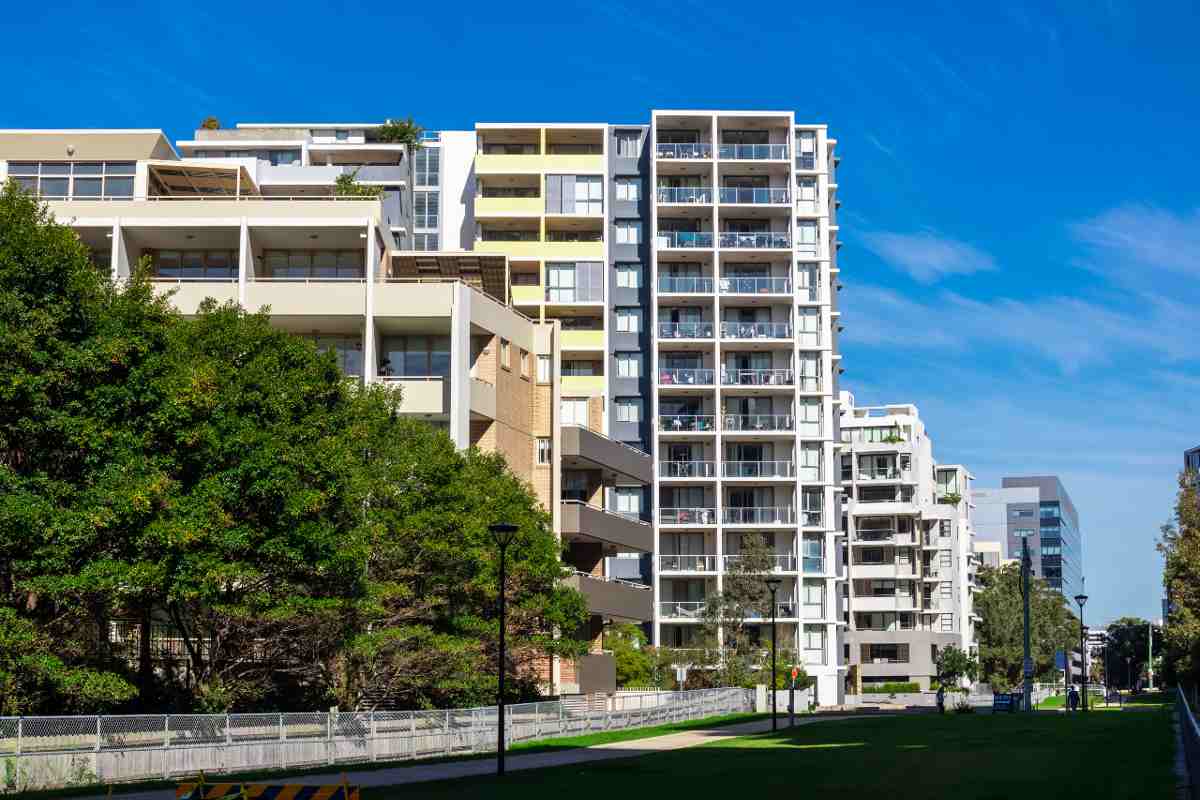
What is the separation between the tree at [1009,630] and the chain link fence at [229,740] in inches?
3652

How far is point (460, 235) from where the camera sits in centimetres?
11438

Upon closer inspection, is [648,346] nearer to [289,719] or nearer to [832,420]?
[832,420]

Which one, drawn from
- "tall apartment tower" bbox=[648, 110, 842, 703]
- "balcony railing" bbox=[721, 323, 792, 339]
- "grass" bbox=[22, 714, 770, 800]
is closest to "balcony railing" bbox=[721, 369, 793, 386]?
"tall apartment tower" bbox=[648, 110, 842, 703]

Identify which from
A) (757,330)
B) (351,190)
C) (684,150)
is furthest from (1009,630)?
(351,190)

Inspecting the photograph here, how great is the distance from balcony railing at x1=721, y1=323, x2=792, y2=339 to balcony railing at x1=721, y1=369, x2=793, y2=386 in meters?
2.56

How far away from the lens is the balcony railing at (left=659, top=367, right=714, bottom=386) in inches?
4277

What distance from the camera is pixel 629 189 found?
111312mm

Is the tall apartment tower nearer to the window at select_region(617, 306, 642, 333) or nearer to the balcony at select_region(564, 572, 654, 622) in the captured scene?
the window at select_region(617, 306, 642, 333)

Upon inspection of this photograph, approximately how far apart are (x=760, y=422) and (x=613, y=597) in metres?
38.4

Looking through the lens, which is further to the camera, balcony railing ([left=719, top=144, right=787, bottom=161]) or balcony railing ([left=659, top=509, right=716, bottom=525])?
balcony railing ([left=719, top=144, right=787, bottom=161])

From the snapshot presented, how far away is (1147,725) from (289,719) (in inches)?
1515

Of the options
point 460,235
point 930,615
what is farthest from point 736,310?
point 930,615

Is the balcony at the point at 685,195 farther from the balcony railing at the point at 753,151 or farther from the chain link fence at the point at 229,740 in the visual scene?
the chain link fence at the point at 229,740

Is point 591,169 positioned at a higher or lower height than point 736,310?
higher
